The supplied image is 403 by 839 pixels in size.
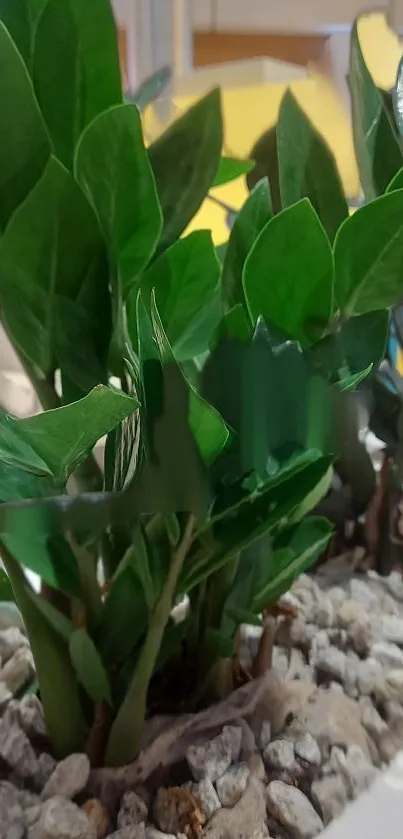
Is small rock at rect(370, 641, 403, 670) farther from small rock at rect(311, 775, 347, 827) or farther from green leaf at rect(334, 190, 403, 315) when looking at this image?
green leaf at rect(334, 190, 403, 315)

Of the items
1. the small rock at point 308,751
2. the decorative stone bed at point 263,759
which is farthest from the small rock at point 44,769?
the small rock at point 308,751

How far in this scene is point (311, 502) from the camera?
0.36 m

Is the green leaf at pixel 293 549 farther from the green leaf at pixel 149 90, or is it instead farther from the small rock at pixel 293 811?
the green leaf at pixel 149 90

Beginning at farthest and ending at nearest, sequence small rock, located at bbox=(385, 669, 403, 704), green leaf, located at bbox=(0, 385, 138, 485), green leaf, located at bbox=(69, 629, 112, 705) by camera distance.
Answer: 1. small rock, located at bbox=(385, 669, 403, 704)
2. green leaf, located at bbox=(69, 629, 112, 705)
3. green leaf, located at bbox=(0, 385, 138, 485)

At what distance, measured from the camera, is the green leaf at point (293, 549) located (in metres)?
0.36

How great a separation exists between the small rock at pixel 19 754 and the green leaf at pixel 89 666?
4 cm

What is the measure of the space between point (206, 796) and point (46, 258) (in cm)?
23

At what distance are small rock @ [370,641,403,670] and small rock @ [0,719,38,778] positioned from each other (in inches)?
8.1

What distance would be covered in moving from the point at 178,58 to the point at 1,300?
0.45 m

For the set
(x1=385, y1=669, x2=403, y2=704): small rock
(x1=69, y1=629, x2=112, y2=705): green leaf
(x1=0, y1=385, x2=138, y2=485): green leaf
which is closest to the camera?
(x1=0, y1=385, x2=138, y2=485): green leaf

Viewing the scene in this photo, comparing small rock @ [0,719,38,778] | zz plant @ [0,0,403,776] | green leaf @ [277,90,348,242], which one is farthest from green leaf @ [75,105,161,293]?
small rock @ [0,719,38,778]

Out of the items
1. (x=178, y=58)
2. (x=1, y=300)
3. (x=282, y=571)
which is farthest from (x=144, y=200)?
(x=178, y=58)

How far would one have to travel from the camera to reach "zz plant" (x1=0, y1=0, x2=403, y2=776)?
0.89 feet

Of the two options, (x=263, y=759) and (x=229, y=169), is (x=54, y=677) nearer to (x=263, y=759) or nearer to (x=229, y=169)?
(x=263, y=759)
